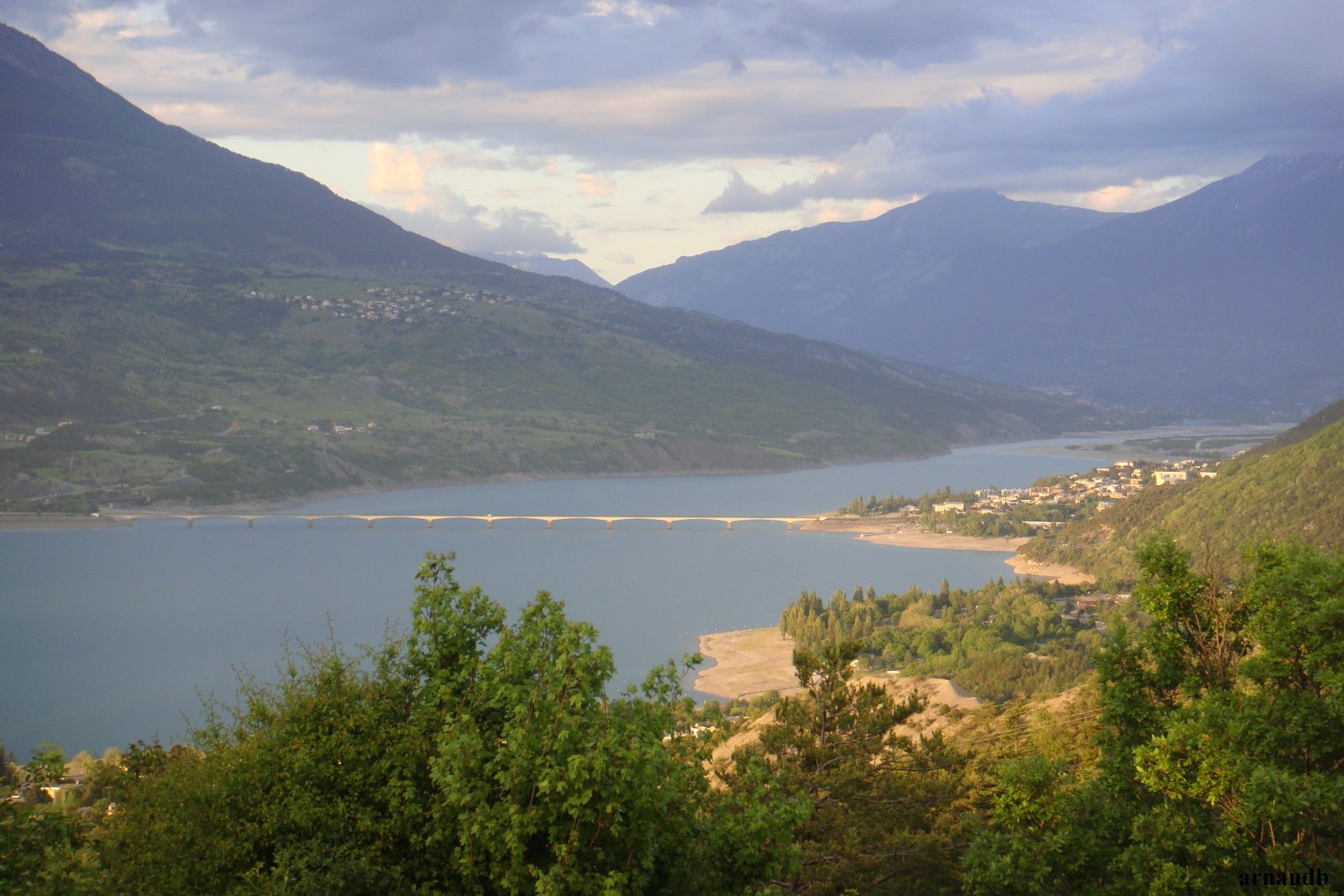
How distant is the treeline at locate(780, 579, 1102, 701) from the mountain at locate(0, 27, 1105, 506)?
50906 mm

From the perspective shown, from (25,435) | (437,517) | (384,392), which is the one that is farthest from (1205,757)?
(384,392)

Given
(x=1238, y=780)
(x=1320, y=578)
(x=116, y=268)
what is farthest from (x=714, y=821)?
(x=116, y=268)

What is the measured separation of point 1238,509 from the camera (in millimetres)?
48875

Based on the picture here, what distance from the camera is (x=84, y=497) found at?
73375mm

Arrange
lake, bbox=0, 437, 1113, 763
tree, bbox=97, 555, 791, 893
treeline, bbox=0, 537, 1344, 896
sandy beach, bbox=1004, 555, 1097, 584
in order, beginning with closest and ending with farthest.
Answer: tree, bbox=97, 555, 791, 893 → treeline, bbox=0, 537, 1344, 896 → lake, bbox=0, 437, 1113, 763 → sandy beach, bbox=1004, 555, 1097, 584

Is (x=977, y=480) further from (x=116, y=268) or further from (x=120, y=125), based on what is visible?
(x=120, y=125)

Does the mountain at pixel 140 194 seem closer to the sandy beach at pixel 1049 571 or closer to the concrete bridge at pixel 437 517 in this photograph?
the concrete bridge at pixel 437 517

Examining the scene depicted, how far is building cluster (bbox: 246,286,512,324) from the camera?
5143 inches

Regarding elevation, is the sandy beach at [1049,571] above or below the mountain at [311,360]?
below

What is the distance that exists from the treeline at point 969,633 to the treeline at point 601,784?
1861 cm

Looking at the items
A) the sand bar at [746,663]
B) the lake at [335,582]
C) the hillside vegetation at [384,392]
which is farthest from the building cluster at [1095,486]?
Result: the sand bar at [746,663]

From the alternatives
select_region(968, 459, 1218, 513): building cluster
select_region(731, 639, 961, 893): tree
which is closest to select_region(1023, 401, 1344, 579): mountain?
select_region(968, 459, 1218, 513): building cluster

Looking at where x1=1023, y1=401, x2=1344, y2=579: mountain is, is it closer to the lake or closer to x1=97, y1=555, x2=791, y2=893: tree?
the lake

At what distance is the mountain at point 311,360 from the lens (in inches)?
3497
